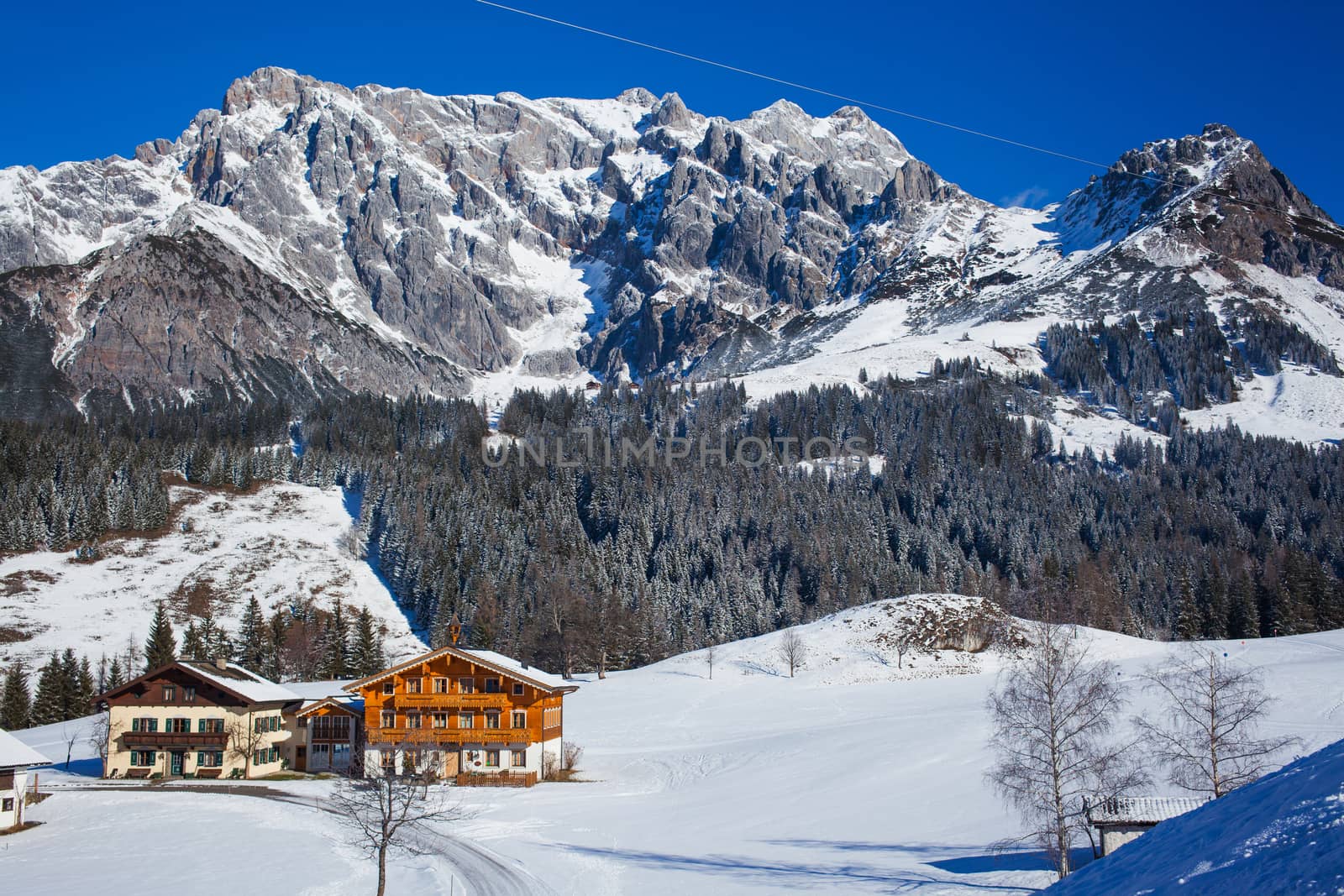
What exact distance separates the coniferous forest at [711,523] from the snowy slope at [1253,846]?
83.2m

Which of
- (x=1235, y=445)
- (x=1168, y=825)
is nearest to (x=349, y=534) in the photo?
(x=1168, y=825)

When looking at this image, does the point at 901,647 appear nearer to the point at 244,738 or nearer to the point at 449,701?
the point at 449,701

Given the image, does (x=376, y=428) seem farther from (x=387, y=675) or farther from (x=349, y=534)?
(x=387, y=675)

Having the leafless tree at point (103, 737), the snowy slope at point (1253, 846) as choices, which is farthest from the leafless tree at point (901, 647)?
the snowy slope at point (1253, 846)

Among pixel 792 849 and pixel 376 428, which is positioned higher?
pixel 376 428

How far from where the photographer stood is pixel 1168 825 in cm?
1290

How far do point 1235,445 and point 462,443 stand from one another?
154493mm

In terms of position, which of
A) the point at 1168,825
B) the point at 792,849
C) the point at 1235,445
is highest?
the point at 1235,445

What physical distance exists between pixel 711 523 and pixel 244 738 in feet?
318

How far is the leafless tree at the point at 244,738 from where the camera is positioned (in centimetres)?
5709

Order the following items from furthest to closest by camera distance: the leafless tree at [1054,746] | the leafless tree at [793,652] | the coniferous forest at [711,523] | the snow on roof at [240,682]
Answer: the coniferous forest at [711,523], the leafless tree at [793,652], the snow on roof at [240,682], the leafless tree at [1054,746]

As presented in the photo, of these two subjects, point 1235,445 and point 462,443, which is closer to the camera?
point 462,443

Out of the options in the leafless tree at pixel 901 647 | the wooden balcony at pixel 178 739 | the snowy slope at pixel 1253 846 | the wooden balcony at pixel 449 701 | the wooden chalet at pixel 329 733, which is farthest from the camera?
the leafless tree at pixel 901 647

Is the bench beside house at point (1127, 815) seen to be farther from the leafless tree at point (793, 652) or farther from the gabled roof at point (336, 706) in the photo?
the leafless tree at point (793, 652)
